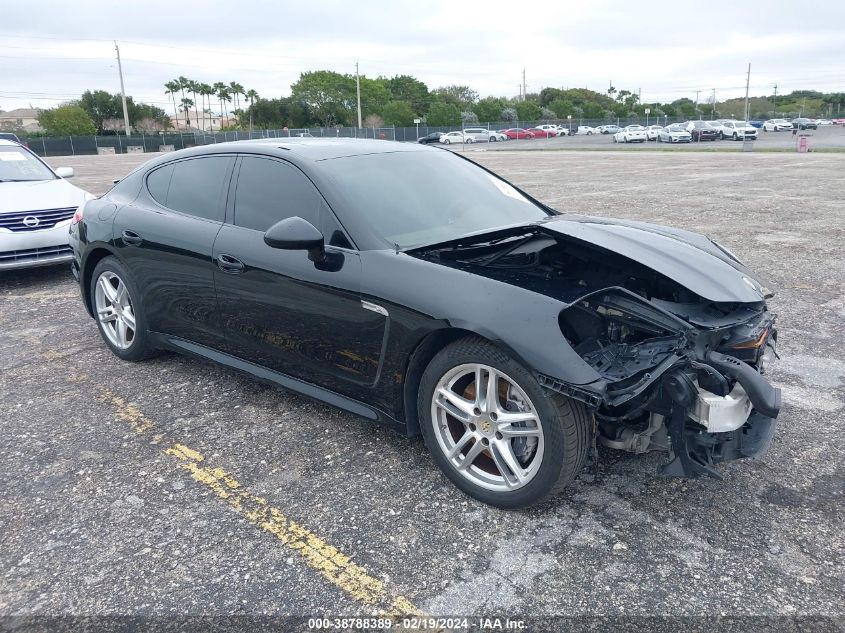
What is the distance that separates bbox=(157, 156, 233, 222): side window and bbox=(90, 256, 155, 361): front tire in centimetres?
63

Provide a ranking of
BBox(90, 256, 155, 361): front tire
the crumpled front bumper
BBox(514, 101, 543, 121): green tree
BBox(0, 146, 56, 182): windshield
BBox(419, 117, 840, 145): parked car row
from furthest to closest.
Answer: BBox(514, 101, 543, 121): green tree, BBox(419, 117, 840, 145): parked car row, BBox(0, 146, 56, 182): windshield, BBox(90, 256, 155, 361): front tire, the crumpled front bumper

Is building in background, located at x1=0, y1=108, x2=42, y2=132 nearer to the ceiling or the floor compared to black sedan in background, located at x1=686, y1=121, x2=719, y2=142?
nearer to the ceiling

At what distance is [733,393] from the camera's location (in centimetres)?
261

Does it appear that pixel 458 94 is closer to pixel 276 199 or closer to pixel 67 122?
pixel 67 122

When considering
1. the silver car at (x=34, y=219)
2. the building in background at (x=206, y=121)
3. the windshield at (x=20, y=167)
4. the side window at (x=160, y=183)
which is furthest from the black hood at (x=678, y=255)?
the building in background at (x=206, y=121)

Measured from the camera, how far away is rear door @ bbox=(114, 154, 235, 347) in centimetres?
407

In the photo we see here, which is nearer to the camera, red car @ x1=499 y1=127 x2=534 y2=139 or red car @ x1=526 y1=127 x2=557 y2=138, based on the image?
red car @ x1=499 y1=127 x2=534 y2=139

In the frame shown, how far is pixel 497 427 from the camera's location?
9.52 ft

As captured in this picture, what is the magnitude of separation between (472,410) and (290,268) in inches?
49.7

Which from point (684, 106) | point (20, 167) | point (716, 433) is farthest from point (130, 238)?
point (684, 106)

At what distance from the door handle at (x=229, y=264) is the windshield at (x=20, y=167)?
566 cm

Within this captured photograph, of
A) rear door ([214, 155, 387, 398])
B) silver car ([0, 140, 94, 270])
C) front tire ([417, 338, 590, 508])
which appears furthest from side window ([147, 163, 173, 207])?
silver car ([0, 140, 94, 270])

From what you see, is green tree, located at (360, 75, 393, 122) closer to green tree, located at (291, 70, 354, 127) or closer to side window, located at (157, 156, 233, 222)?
green tree, located at (291, 70, 354, 127)

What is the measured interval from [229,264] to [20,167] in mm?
6173
